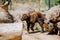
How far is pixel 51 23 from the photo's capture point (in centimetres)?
573

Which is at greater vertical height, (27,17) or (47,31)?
(27,17)

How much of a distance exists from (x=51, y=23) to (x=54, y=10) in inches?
17.4

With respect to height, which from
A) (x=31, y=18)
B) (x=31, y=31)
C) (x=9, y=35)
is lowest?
(x=31, y=31)

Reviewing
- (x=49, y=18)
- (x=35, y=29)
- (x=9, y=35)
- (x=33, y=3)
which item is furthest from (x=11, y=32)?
(x=33, y=3)

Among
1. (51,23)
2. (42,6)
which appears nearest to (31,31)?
(51,23)

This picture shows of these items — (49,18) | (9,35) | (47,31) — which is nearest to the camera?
(9,35)

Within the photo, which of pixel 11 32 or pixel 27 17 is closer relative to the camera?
pixel 11 32

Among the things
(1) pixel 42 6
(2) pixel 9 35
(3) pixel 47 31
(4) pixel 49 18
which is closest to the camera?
(2) pixel 9 35

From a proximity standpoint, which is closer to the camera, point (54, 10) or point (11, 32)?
point (11, 32)

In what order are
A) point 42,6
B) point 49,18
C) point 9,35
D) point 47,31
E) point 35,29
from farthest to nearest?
point 42,6, point 35,29, point 47,31, point 49,18, point 9,35

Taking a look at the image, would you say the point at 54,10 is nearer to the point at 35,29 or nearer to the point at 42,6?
the point at 35,29

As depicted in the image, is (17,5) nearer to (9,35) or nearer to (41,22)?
(41,22)

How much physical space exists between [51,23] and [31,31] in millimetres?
996

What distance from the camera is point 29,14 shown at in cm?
621
